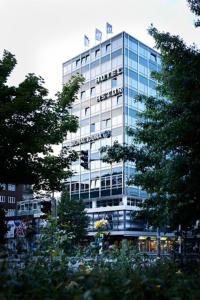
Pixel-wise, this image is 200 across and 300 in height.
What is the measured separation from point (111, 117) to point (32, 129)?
5866 cm

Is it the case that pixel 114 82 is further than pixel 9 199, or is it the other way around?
pixel 9 199

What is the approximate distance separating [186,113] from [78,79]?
11561 millimetres

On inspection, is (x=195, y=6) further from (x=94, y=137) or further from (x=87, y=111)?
(x=87, y=111)

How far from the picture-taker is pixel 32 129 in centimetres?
1767

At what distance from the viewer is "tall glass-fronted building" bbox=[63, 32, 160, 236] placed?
7188cm

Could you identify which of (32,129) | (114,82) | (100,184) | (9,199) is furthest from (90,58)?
(32,129)

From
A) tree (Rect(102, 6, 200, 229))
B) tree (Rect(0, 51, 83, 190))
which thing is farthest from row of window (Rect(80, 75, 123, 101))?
tree (Rect(102, 6, 200, 229))

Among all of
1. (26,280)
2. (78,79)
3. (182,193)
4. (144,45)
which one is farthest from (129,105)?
(26,280)

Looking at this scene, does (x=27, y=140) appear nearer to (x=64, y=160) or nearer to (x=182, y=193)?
(x=64, y=160)

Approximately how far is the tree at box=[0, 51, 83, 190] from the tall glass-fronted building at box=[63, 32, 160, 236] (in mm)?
50545

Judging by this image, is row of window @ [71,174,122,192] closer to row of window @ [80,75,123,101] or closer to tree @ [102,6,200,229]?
row of window @ [80,75,123,101]

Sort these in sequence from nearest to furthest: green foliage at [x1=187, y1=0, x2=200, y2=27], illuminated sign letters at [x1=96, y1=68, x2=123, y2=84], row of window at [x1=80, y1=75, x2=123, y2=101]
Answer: green foliage at [x1=187, y1=0, x2=200, y2=27], illuminated sign letters at [x1=96, y1=68, x2=123, y2=84], row of window at [x1=80, y1=75, x2=123, y2=101]

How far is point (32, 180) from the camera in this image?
60.1 ft

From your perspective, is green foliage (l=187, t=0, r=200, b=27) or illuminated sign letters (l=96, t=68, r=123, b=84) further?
illuminated sign letters (l=96, t=68, r=123, b=84)
